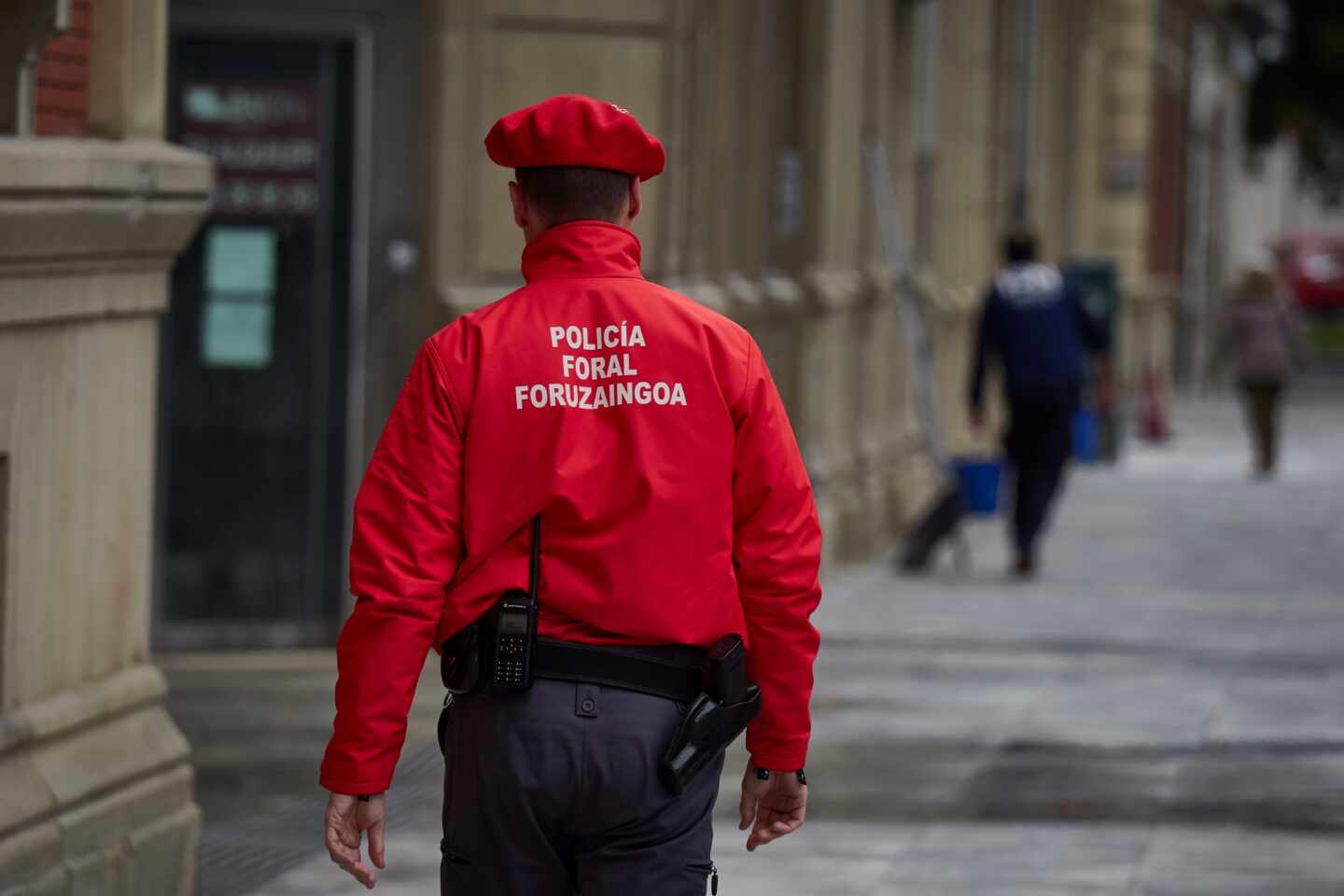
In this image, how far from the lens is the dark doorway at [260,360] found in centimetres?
Result: 1062

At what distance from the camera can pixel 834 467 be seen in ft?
48.6

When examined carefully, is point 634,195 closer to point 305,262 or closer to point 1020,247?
point 305,262


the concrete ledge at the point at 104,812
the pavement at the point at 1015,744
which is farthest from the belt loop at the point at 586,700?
the pavement at the point at 1015,744

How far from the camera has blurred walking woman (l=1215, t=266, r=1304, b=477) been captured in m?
21.1

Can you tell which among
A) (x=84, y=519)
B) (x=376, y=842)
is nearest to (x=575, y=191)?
(x=376, y=842)

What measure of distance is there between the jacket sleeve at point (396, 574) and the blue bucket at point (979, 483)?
11230 mm

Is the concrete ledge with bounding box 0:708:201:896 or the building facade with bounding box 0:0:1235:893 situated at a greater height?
the building facade with bounding box 0:0:1235:893

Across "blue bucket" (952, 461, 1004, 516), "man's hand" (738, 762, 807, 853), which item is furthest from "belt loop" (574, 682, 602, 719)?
"blue bucket" (952, 461, 1004, 516)

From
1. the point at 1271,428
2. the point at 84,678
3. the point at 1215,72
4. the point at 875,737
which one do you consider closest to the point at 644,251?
the point at 875,737

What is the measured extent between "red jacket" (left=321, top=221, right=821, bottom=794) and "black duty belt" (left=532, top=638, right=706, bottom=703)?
2 cm

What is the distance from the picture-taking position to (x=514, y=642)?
3793mm

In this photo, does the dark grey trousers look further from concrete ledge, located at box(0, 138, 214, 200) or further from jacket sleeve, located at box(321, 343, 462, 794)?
concrete ledge, located at box(0, 138, 214, 200)

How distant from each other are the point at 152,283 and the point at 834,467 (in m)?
8.87

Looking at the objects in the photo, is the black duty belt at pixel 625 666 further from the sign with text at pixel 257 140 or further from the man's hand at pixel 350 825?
the sign with text at pixel 257 140
